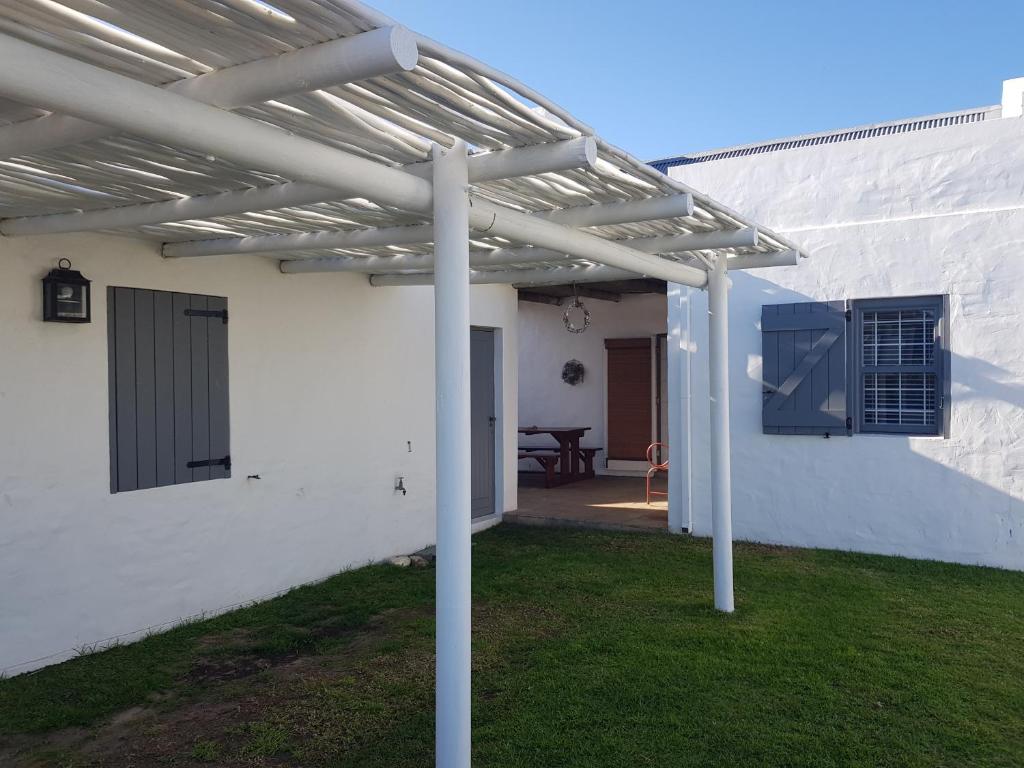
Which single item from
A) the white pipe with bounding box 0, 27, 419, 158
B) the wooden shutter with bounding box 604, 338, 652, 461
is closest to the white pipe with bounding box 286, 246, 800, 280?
the white pipe with bounding box 0, 27, 419, 158

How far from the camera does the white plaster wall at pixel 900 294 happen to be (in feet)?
21.1

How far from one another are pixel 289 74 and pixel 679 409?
6.20 m

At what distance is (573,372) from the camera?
11.9 meters

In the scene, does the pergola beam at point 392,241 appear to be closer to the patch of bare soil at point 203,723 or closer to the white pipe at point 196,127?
the white pipe at point 196,127

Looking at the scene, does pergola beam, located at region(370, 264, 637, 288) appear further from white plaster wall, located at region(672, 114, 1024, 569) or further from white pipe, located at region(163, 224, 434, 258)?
white plaster wall, located at region(672, 114, 1024, 569)

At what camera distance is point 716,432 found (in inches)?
212

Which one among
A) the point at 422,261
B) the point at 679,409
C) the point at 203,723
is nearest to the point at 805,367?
the point at 679,409

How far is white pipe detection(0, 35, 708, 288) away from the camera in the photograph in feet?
6.15

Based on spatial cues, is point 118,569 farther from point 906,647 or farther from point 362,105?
point 906,647

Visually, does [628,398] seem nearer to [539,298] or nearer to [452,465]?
[539,298]

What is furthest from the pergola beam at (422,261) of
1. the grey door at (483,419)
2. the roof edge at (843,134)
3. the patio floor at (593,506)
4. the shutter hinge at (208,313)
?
the patio floor at (593,506)

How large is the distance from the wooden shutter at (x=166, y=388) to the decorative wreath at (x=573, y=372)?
272 inches

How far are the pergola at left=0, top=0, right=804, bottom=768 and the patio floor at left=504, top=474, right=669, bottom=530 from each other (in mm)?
3606

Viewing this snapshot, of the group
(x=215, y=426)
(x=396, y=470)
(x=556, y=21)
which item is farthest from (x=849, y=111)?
(x=215, y=426)
